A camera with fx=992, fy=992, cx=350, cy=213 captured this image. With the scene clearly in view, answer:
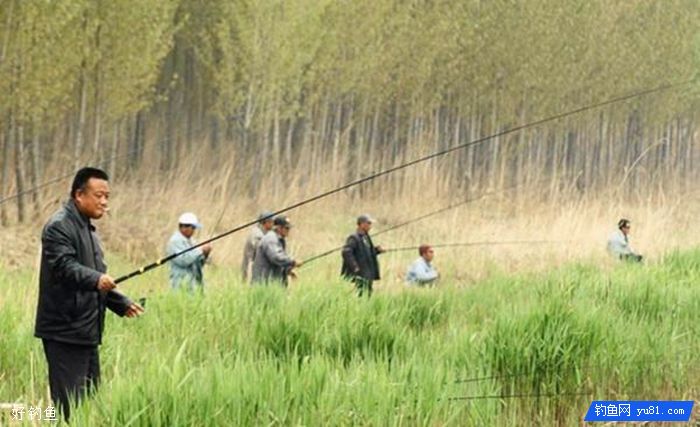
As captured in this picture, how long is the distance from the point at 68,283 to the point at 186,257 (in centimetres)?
479

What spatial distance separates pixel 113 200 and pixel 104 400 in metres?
15.0

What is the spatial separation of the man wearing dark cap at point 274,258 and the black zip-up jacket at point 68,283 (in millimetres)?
5044

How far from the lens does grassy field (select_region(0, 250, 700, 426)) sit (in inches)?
174

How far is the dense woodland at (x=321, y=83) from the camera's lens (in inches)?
671

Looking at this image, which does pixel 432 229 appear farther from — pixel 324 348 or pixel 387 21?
pixel 324 348

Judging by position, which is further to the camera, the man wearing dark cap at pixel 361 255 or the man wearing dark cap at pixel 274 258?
the man wearing dark cap at pixel 361 255

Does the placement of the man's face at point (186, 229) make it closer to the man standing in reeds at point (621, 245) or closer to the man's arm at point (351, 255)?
the man's arm at point (351, 255)

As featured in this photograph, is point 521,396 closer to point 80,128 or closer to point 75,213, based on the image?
point 75,213

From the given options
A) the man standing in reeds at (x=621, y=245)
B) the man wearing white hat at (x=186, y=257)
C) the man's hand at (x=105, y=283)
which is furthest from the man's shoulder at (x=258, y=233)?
the man's hand at (x=105, y=283)

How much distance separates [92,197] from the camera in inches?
192

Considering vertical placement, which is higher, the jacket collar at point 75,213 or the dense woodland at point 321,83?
the dense woodland at point 321,83

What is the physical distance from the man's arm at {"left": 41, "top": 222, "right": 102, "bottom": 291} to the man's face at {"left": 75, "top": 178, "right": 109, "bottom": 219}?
Answer: 171 millimetres

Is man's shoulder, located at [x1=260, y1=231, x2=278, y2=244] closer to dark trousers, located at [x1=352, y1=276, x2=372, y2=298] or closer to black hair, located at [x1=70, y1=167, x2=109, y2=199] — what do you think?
dark trousers, located at [x1=352, y1=276, x2=372, y2=298]

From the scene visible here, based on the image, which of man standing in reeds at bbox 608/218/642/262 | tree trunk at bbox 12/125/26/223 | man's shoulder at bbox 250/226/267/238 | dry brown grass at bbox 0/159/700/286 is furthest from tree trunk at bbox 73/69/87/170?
man standing in reeds at bbox 608/218/642/262
